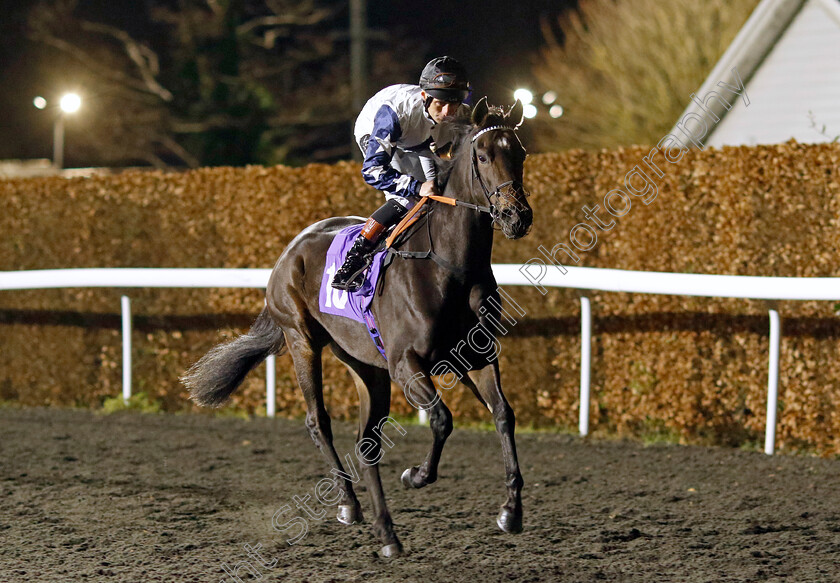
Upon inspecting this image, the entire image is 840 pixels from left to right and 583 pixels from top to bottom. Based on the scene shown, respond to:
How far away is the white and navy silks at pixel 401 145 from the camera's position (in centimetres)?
460

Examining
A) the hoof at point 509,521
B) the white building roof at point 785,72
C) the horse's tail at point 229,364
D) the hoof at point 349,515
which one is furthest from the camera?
the white building roof at point 785,72

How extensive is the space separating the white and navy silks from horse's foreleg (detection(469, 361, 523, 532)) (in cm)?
98

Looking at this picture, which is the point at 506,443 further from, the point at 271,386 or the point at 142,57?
the point at 142,57

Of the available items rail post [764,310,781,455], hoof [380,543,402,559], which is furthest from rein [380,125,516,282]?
→ rail post [764,310,781,455]

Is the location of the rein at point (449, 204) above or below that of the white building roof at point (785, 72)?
below

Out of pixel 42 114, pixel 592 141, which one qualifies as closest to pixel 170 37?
pixel 592 141

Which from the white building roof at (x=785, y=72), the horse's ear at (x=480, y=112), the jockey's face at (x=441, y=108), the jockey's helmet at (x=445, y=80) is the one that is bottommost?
the horse's ear at (x=480, y=112)

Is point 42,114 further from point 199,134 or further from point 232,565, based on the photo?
point 232,565

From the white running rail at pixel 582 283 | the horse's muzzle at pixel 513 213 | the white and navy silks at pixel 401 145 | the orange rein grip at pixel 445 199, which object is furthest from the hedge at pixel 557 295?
the horse's muzzle at pixel 513 213

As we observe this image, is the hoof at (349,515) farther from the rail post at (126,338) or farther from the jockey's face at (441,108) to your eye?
the rail post at (126,338)

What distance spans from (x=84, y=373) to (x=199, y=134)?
14440 millimetres

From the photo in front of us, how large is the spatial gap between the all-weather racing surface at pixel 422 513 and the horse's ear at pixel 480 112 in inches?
74.0

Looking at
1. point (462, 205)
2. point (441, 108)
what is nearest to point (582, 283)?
point (441, 108)

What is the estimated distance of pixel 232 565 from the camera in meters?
4.14
